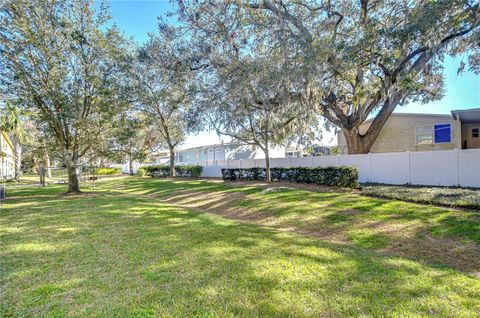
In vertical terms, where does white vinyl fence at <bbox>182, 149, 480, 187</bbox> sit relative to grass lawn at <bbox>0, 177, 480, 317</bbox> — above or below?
above

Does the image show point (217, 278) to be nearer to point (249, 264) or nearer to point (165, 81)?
point (249, 264)

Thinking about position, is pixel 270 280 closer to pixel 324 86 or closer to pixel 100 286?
pixel 100 286

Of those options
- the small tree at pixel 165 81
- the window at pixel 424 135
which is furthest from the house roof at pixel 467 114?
the small tree at pixel 165 81

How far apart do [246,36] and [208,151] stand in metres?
20.2

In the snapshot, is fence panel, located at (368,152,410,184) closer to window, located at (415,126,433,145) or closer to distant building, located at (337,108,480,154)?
distant building, located at (337,108,480,154)

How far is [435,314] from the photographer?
9.75ft

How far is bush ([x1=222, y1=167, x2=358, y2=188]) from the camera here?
11.5 m

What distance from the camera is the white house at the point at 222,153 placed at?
27266 mm

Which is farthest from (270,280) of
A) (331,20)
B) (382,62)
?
(331,20)

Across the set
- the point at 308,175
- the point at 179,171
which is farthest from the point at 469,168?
the point at 179,171

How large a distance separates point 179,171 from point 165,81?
10.1 metres

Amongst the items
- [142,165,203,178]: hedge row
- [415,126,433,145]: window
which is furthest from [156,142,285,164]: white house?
[415,126,433,145]: window

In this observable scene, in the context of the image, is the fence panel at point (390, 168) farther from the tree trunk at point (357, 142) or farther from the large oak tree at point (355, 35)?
the large oak tree at point (355, 35)

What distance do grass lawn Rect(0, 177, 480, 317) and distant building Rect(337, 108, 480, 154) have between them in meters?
11.6
